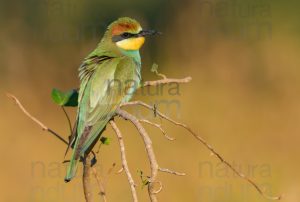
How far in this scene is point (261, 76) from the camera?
5863 millimetres

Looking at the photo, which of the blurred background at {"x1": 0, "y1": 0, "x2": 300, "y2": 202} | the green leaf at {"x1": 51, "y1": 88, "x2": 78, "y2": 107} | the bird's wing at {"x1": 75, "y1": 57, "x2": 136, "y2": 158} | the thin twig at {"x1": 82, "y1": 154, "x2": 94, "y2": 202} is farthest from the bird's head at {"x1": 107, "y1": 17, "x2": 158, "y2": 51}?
the blurred background at {"x1": 0, "y1": 0, "x2": 300, "y2": 202}

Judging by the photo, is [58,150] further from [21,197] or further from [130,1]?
[130,1]

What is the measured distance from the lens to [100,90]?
267 cm

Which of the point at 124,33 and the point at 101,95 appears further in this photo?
the point at 124,33

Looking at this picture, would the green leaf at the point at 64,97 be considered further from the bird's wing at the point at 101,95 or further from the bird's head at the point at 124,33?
the bird's head at the point at 124,33

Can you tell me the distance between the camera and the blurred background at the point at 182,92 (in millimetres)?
4523

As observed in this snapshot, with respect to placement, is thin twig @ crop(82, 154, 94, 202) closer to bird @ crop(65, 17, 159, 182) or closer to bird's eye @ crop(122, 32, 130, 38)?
bird @ crop(65, 17, 159, 182)

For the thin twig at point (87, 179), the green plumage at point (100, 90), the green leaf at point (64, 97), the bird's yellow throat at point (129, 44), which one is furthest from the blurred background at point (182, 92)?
the thin twig at point (87, 179)

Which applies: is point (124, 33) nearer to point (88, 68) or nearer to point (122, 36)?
point (122, 36)

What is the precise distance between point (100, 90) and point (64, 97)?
451mm

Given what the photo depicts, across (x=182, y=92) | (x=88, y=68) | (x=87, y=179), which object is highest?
(x=88, y=68)

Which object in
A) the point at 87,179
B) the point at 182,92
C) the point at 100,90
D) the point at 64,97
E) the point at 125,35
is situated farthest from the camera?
the point at 182,92

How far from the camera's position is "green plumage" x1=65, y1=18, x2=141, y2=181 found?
2461 mm

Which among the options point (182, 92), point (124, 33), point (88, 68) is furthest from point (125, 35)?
point (182, 92)
